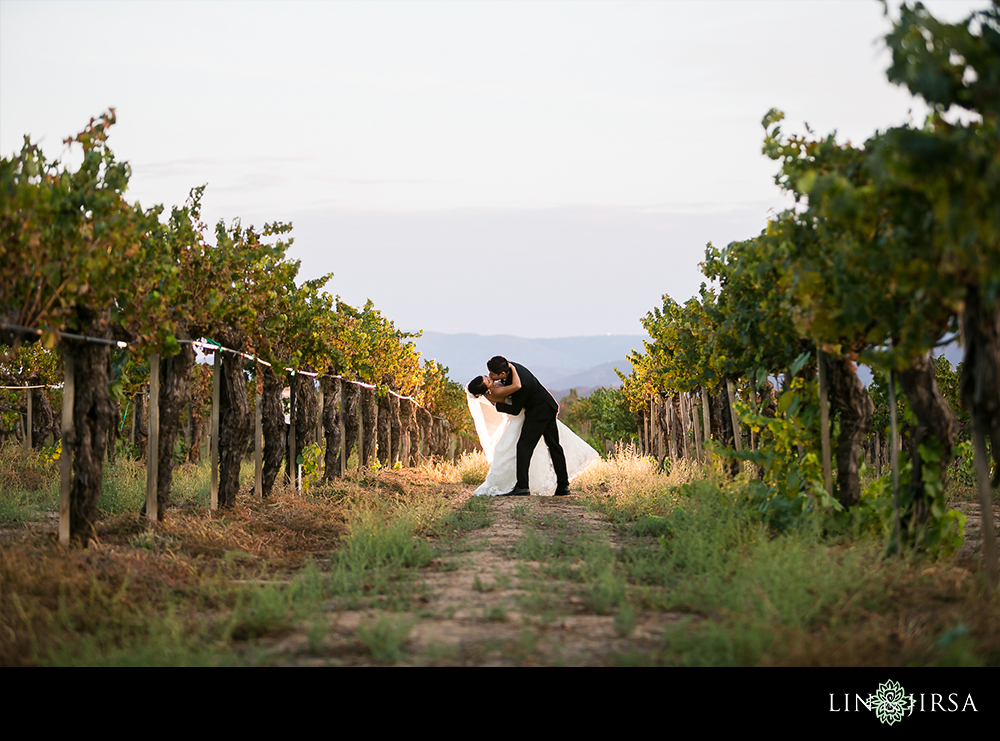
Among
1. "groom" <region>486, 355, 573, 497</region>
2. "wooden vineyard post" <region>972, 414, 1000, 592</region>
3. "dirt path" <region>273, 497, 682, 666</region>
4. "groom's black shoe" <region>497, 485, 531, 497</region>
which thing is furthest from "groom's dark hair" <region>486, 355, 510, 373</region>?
"wooden vineyard post" <region>972, 414, 1000, 592</region>

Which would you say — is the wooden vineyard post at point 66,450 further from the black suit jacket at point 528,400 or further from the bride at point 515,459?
the black suit jacket at point 528,400

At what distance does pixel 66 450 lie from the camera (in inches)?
263

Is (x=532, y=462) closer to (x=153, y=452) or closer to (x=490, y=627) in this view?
(x=153, y=452)

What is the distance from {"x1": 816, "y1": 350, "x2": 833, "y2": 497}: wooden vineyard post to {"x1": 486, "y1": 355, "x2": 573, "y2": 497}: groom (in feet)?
19.5

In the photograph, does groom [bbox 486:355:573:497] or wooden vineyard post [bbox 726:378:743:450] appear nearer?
wooden vineyard post [bbox 726:378:743:450]

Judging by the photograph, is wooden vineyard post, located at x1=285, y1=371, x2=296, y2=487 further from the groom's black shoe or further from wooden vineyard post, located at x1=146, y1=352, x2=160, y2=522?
wooden vineyard post, located at x1=146, y1=352, x2=160, y2=522

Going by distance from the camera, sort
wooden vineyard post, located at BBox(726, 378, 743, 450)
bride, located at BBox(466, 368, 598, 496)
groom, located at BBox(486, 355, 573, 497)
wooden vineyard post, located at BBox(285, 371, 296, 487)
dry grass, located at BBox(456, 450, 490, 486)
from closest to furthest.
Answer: wooden vineyard post, located at BBox(726, 378, 743, 450), wooden vineyard post, located at BBox(285, 371, 296, 487), groom, located at BBox(486, 355, 573, 497), bride, located at BBox(466, 368, 598, 496), dry grass, located at BBox(456, 450, 490, 486)
